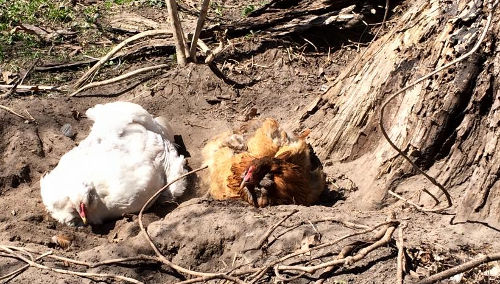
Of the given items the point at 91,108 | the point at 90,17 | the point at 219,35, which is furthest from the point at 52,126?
the point at 90,17

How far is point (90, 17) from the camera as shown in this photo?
734 centimetres

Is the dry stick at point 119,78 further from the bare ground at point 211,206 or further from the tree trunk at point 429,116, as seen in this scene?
the tree trunk at point 429,116

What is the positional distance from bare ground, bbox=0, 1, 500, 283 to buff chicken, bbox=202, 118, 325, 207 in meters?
0.23

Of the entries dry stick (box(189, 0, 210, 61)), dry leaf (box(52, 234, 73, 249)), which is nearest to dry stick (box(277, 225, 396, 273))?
dry leaf (box(52, 234, 73, 249))

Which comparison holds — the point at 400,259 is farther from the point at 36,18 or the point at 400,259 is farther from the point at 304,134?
the point at 36,18

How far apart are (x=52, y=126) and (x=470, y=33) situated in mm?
3712

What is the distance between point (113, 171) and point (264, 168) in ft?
3.91

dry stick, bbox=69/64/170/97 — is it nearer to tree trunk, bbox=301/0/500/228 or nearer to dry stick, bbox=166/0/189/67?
dry stick, bbox=166/0/189/67

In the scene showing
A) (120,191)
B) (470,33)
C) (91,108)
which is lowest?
(120,191)

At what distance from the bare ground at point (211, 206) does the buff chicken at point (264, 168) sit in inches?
9.0

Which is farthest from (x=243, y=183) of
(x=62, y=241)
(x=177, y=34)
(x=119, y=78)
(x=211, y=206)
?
(x=119, y=78)

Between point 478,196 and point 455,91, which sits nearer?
point 478,196

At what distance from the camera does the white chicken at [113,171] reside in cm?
418

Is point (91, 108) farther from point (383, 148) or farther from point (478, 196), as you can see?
point (478, 196)
